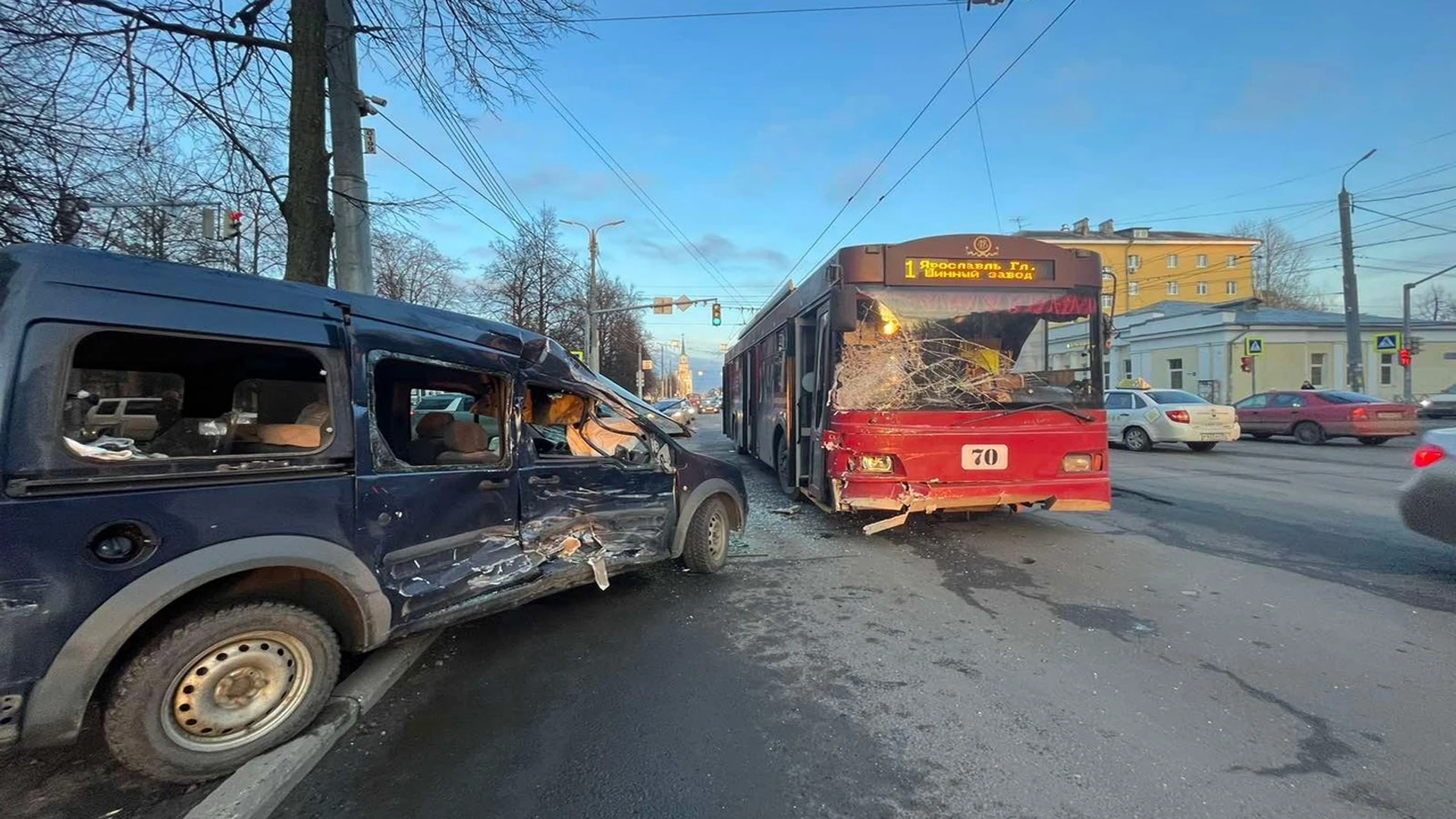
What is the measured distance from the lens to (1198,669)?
3.84m

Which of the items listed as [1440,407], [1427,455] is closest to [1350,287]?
[1440,407]

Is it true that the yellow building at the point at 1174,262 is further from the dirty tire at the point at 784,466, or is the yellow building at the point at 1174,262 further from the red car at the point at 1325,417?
the dirty tire at the point at 784,466

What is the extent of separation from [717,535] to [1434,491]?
16.8ft

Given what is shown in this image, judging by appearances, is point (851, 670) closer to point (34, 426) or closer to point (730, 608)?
point (730, 608)

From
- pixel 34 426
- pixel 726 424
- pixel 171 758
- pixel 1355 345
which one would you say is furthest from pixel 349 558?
pixel 1355 345

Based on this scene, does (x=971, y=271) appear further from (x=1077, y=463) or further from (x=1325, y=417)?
(x=1325, y=417)

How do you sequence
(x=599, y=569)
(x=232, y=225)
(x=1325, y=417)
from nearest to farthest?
(x=599, y=569) → (x=232, y=225) → (x=1325, y=417)

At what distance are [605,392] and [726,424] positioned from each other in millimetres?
13703

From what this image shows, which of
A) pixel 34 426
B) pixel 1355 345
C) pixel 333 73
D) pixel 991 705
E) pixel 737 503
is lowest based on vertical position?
pixel 991 705

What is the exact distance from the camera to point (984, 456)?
6387 millimetres

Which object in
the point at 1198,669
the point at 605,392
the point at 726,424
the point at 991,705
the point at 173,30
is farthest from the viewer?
the point at 726,424

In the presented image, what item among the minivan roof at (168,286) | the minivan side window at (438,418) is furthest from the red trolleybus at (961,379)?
the minivan roof at (168,286)

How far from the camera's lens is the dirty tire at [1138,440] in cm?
1691

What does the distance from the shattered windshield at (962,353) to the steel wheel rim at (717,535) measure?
A: 5.27 ft
